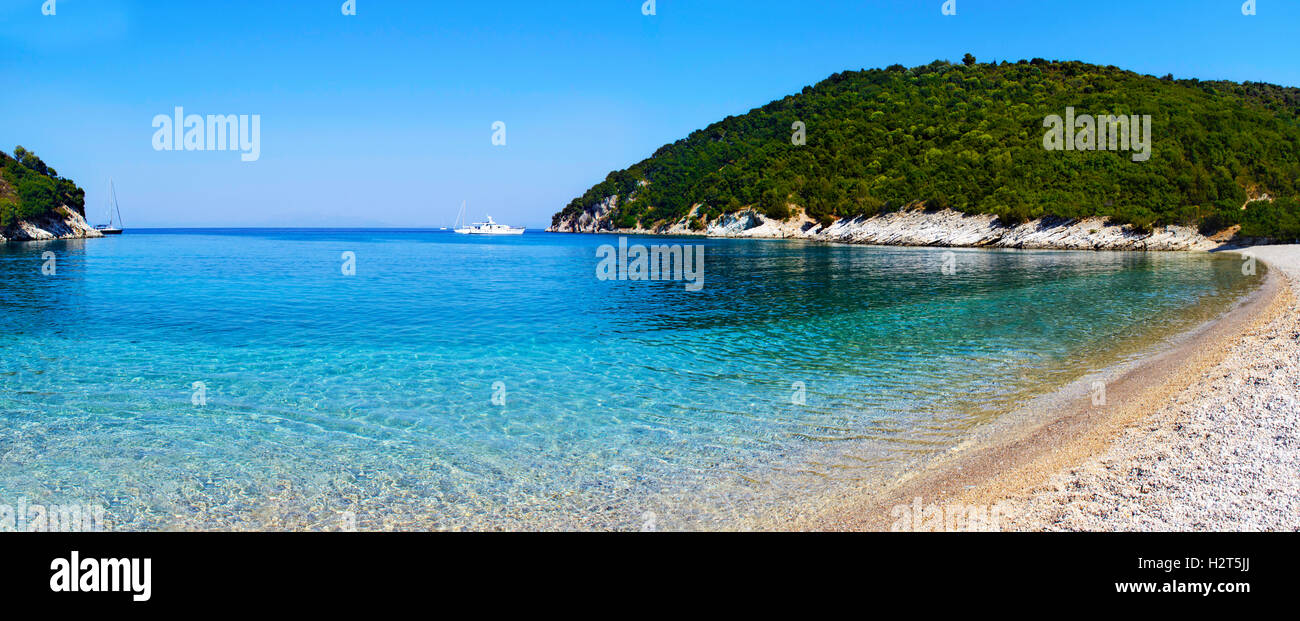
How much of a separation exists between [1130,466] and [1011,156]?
11439cm

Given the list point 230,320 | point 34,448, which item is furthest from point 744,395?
point 230,320

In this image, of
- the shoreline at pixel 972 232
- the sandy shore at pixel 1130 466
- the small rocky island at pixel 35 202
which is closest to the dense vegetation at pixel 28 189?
the small rocky island at pixel 35 202

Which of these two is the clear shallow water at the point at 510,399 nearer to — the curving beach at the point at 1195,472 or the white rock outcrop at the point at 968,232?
the curving beach at the point at 1195,472

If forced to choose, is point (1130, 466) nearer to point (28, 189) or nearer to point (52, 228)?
point (28, 189)

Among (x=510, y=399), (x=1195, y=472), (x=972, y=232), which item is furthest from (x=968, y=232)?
(x=1195, y=472)

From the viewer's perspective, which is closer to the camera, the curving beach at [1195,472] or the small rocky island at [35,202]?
the curving beach at [1195,472]

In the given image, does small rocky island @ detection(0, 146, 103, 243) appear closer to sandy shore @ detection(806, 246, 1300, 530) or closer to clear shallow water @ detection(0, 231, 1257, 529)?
clear shallow water @ detection(0, 231, 1257, 529)

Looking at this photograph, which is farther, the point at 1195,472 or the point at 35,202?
the point at 35,202

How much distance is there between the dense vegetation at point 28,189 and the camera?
102 metres

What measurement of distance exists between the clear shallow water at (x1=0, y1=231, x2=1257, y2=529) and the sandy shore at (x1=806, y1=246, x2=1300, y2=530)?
88 centimetres

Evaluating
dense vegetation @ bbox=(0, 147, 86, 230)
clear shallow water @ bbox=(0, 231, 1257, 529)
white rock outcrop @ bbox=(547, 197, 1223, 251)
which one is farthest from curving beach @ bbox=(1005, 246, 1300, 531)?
dense vegetation @ bbox=(0, 147, 86, 230)

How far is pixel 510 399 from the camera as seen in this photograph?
13.5 m

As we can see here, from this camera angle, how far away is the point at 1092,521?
6.52m

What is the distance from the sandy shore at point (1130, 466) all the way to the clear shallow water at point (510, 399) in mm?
A: 876
